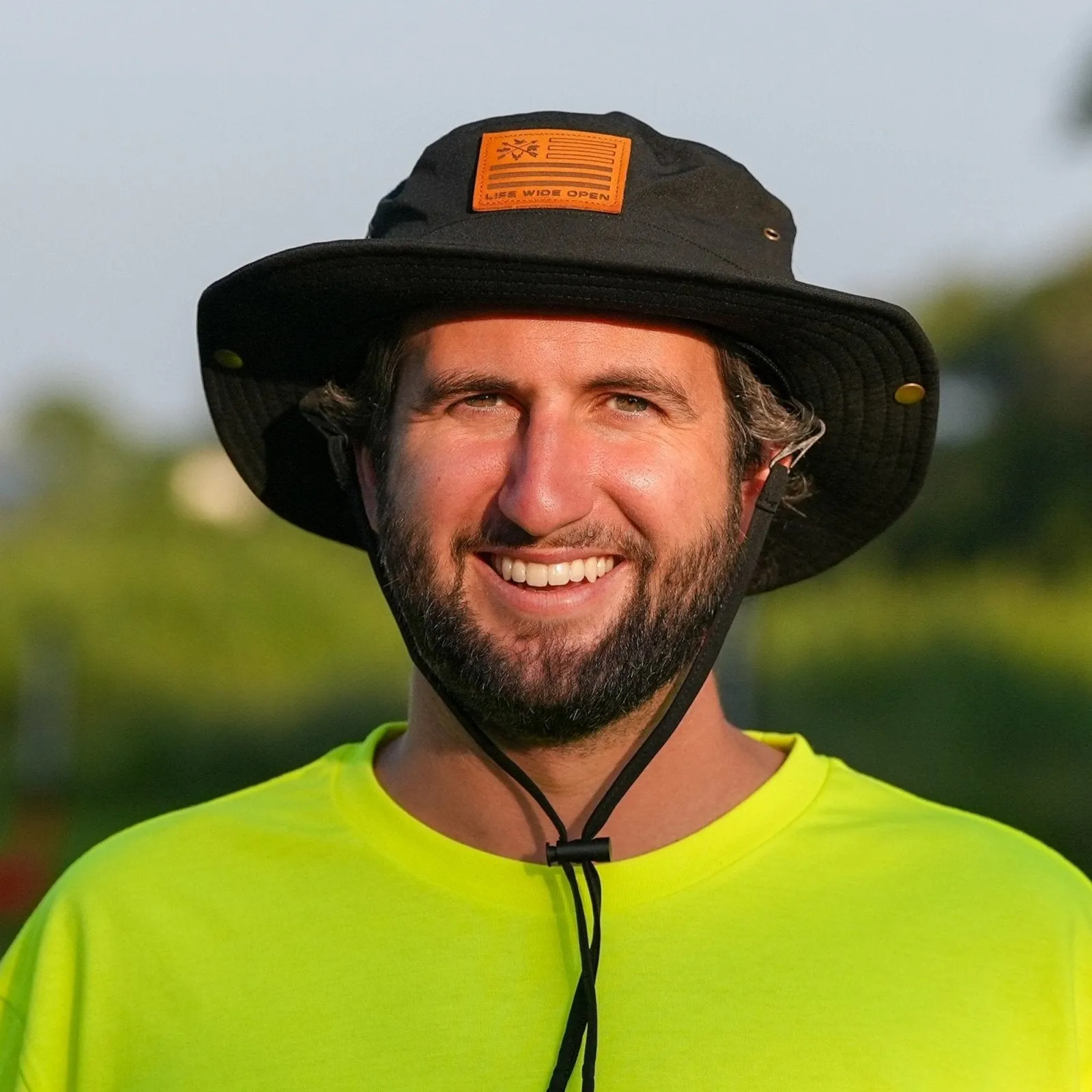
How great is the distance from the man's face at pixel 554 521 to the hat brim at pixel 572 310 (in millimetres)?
98

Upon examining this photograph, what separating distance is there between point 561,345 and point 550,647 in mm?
437

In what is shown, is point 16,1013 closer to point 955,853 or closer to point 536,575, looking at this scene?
point 536,575

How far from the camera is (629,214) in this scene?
8.21ft

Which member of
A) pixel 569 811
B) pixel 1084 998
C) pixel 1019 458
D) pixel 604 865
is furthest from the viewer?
pixel 1019 458

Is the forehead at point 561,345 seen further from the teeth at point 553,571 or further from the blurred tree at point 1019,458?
the blurred tree at point 1019,458

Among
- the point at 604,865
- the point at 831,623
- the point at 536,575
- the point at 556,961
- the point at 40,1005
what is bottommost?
the point at 831,623

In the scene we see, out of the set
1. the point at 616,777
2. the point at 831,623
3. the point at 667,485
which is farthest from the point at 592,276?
the point at 831,623

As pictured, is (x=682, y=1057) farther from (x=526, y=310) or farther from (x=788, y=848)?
(x=526, y=310)

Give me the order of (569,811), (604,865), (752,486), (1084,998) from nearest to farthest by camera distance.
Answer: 1. (1084,998)
2. (604,865)
3. (569,811)
4. (752,486)

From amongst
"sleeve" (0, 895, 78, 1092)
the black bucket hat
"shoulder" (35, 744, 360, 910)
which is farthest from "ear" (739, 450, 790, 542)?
"sleeve" (0, 895, 78, 1092)

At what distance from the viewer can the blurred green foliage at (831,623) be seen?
10070 millimetres

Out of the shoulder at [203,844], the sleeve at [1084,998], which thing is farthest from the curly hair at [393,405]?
the sleeve at [1084,998]

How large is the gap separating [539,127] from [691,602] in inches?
29.1

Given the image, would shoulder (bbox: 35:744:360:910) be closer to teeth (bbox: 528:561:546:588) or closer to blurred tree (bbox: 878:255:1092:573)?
teeth (bbox: 528:561:546:588)
